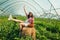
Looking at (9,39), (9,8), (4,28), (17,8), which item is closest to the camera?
(9,39)

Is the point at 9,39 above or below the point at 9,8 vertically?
below

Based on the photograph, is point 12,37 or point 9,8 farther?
point 9,8

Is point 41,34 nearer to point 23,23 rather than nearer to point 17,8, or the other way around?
point 23,23

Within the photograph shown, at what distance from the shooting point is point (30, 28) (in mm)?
10375

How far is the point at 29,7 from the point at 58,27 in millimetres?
4691

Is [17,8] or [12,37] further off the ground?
[17,8]

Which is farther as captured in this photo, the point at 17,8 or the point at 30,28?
the point at 17,8

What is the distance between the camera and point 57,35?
12.4 meters

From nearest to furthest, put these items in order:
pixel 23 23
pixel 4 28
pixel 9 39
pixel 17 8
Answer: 1. pixel 23 23
2. pixel 9 39
3. pixel 4 28
4. pixel 17 8

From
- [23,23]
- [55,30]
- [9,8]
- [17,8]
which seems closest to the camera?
[23,23]

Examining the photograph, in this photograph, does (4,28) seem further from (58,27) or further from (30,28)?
(58,27)

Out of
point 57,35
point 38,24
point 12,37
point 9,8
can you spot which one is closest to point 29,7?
point 9,8

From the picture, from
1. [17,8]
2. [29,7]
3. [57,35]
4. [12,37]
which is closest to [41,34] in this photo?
[57,35]

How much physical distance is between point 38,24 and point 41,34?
2.23 m
